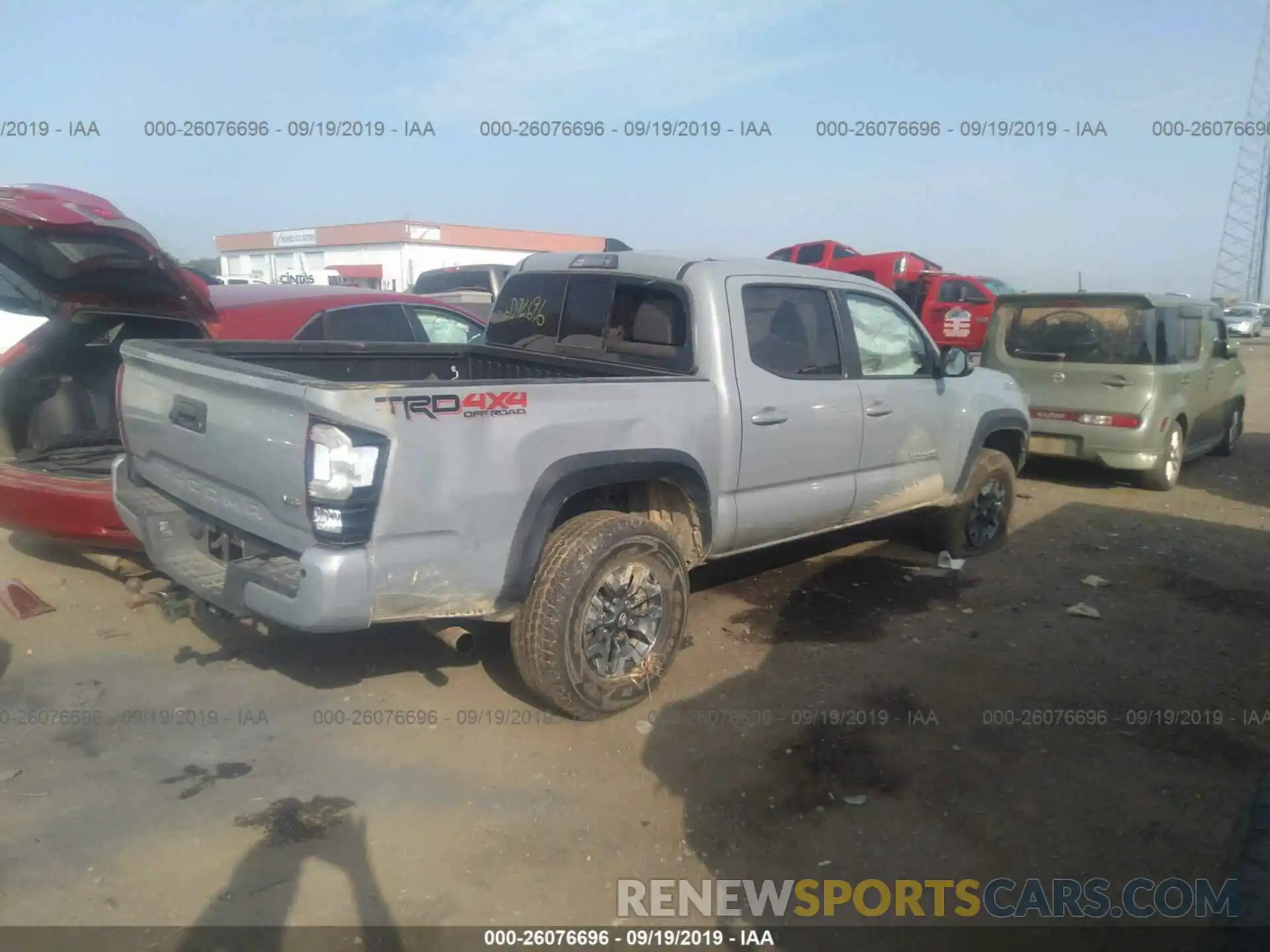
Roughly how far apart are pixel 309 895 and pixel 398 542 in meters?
1.12

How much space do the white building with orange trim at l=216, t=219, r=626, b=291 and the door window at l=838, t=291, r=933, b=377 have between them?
37459 mm

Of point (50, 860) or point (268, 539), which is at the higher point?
point (268, 539)

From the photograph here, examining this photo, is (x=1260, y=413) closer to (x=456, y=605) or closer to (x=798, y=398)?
(x=798, y=398)

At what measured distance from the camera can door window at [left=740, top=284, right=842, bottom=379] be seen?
4.56 m

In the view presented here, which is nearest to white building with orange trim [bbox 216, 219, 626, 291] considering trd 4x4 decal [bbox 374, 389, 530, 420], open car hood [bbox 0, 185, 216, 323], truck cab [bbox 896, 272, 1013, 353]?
truck cab [bbox 896, 272, 1013, 353]

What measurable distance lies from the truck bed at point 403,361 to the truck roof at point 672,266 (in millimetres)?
490

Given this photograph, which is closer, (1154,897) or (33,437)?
(1154,897)

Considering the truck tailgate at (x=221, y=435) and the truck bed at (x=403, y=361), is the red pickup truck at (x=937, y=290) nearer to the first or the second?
the truck bed at (x=403, y=361)

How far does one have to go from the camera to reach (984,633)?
16.7 feet

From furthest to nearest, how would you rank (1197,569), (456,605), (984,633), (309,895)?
1. (1197,569)
2. (984,633)
3. (456,605)
4. (309,895)

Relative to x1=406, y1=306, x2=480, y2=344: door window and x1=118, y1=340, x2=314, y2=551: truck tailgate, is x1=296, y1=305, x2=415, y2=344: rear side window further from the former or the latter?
x1=118, y1=340, x2=314, y2=551: truck tailgate

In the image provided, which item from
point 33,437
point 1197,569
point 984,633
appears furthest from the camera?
point 1197,569

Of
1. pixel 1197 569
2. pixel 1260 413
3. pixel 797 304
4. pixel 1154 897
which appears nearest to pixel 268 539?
pixel 797 304

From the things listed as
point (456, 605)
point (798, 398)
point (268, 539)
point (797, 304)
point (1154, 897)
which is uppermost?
point (797, 304)
